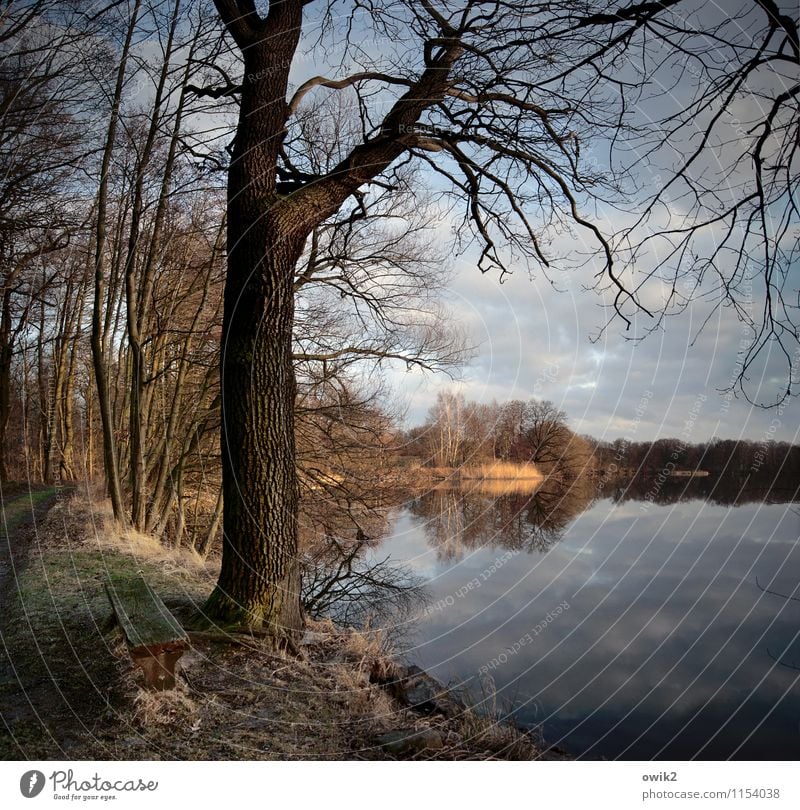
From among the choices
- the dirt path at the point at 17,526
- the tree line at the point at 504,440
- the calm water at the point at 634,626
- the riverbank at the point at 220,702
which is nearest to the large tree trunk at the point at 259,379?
the riverbank at the point at 220,702

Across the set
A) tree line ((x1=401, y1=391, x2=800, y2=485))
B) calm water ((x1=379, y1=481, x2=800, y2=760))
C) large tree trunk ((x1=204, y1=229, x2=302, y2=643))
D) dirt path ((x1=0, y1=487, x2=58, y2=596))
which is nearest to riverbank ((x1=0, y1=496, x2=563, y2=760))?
large tree trunk ((x1=204, y1=229, x2=302, y2=643))

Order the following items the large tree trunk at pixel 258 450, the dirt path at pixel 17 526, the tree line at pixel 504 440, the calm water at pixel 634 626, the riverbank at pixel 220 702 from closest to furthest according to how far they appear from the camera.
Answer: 1. the riverbank at pixel 220 702
2. the large tree trunk at pixel 258 450
3. the calm water at pixel 634 626
4. the dirt path at pixel 17 526
5. the tree line at pixel 504 440

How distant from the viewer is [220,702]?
4.18 meters

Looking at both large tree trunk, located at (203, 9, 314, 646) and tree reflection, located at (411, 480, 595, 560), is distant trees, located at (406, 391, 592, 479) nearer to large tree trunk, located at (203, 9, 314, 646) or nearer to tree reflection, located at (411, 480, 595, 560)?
tree reflection, located at (411, 480, 595, 560)

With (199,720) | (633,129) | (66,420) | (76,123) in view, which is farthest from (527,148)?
(66,420)

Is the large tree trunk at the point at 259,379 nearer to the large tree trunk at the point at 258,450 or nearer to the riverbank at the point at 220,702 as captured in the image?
the large tree trunk at the point at 258,450

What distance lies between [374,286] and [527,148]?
5.00 m

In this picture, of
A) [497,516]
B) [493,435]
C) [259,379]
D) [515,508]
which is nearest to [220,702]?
[259,379]

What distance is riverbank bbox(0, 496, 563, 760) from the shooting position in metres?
3.67

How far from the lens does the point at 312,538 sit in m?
12.9

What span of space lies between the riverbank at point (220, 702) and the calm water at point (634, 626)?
2.94 ft

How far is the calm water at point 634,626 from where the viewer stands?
19.2 ft

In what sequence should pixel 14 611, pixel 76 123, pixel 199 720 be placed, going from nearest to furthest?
pixel 199 720 → pixel 14 611 → pixel 76 123

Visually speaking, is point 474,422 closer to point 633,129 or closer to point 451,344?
point 451,344
